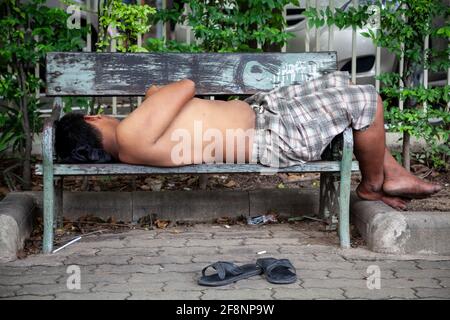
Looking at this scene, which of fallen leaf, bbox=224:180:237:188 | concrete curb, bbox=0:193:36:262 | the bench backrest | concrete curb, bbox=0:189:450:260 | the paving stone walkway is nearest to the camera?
the paving stone walkway

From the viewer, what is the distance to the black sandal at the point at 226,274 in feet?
13.0

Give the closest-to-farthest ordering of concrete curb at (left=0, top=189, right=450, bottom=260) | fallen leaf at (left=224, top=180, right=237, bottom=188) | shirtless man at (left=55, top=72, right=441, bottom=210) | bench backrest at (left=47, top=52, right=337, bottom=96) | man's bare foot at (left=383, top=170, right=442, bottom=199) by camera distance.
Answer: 1. shirtless man at (left=55, top=72, right=441, bottom=210)
2. man's bare foot at (left=383, top=170, right=442, bottom=199)
3. concrete curb at (left=0, top=189, right=450, bottom=260)
4. bench backrest at (left=47, top=52, right=337, bottom=96)
5. fallen leaf at (left=224, top=180, right=237, bottom=188)

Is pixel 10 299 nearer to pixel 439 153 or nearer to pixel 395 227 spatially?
pixel 395 227

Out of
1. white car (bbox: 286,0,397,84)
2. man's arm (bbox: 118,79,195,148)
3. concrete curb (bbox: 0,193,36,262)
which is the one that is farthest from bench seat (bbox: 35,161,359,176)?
white car (bbox: 286,0,397,84)

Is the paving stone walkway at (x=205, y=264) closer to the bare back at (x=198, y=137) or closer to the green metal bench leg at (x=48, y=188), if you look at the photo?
the green metal bench leg at (x=48, y=188)

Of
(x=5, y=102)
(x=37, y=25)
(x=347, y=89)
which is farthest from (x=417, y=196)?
(x=5, y=102)

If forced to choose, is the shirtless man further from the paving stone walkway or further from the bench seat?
the paving stone walkway

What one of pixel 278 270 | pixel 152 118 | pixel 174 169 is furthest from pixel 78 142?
pixel 278 270

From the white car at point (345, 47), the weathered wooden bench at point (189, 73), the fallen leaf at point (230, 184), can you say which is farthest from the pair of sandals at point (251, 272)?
the white car at point (345, 47)

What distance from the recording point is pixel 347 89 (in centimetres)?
475

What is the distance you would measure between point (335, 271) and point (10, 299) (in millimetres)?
1720

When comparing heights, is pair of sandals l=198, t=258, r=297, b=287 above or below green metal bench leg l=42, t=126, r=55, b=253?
below

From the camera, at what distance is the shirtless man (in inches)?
180

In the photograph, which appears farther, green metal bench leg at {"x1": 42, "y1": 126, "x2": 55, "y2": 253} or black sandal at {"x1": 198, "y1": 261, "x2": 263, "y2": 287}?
green metal bench leg at {"x1": 42, "y1": 126, "x2": 55, "y2": 253}
